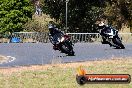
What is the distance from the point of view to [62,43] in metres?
23.4

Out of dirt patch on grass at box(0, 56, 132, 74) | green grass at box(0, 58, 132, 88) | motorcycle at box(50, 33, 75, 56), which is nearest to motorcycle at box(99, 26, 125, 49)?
motorcycle at box(50, 33, 75, 56)

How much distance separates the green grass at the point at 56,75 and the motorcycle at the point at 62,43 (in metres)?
3.33

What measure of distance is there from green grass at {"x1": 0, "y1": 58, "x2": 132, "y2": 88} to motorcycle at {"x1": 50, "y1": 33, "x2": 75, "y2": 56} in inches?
131

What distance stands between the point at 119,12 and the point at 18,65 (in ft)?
106

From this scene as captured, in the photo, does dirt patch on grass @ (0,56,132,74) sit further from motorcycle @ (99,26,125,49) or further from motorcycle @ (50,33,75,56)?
motorcycle @ (99,26,125,49)

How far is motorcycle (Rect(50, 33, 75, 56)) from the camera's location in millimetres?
23422

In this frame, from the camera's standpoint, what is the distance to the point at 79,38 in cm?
3825

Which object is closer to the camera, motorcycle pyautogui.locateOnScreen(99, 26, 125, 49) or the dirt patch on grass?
the dirt patch on grass

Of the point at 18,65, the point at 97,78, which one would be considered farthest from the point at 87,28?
the point at 97,78

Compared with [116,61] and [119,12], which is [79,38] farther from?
[116,61]

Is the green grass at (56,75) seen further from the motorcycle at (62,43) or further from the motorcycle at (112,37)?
the motorcycle at (112,37)

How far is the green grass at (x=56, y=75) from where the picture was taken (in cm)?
1335

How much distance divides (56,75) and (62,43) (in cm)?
773

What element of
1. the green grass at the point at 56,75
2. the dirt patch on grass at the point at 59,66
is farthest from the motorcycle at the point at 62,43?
the green grass at the point at 56,75
